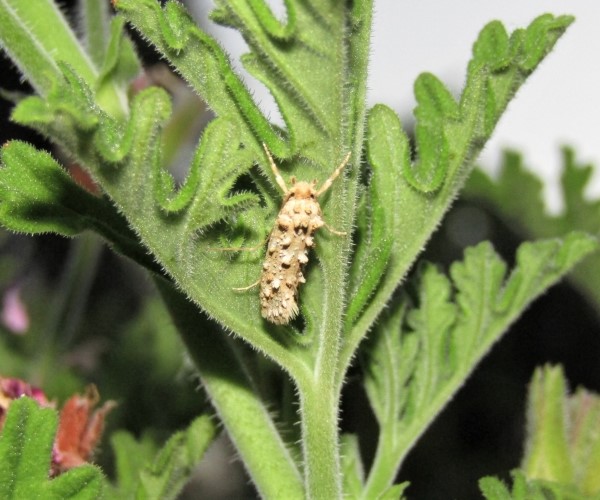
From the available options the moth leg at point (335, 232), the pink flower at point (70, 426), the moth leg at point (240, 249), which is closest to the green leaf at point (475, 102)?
the moth leg at point (335, 232)

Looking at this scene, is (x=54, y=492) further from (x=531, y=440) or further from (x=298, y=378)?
(x=531, y=440)

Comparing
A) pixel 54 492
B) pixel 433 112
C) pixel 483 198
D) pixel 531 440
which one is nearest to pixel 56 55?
pixel 433 112

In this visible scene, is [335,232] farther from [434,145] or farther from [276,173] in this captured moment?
[434,145]

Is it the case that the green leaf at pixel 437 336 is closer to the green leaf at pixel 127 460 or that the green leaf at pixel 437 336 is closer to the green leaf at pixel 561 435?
the green leaf at pixel 561 435

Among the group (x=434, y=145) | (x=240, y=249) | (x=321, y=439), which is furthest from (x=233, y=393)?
(x=434, y=145)

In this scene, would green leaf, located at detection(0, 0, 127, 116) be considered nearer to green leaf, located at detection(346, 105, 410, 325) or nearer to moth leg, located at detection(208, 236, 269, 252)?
moth leg, located at detection(208, 236, 269, 252)

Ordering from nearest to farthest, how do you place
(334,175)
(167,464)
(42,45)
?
(334,175) → (167,464) → (42,45)
